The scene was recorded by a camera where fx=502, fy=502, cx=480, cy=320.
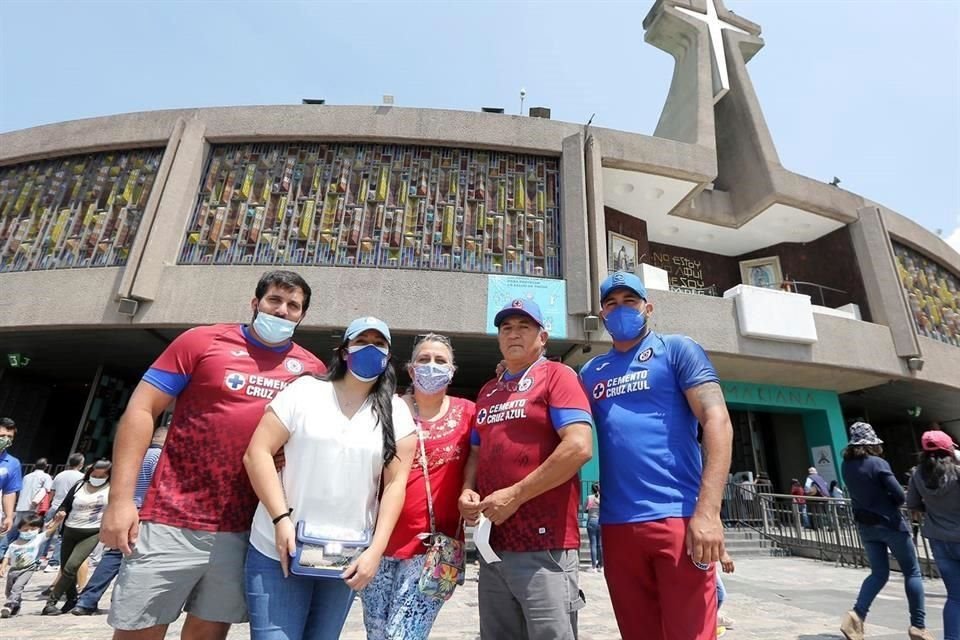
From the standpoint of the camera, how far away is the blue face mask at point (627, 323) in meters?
2.48

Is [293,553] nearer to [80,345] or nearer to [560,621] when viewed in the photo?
[560,621]

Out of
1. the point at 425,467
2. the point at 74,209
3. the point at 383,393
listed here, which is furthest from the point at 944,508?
the point at 74,209

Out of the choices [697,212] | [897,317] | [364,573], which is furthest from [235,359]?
[897,317]

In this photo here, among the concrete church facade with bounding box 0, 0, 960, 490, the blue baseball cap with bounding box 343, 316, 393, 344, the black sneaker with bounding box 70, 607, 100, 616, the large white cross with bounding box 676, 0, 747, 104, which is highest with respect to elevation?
the large white cross with bounding box 676, 0, 747, 104

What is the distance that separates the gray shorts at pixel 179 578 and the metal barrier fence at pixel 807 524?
9357 millimetres

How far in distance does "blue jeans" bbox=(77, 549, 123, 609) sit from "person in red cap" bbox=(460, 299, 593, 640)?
15.5 feet

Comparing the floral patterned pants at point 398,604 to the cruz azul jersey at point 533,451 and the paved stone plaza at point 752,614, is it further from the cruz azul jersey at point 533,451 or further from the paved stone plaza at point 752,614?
the paved stone plaza at point 752,614

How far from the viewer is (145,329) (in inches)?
468

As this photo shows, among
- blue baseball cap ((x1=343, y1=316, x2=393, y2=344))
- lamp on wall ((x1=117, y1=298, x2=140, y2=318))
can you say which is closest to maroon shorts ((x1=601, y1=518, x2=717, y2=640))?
blue baseball cap ((x1=343, y1=316, x2=393, y2=344))

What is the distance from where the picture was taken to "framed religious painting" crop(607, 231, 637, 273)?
14.9 meters

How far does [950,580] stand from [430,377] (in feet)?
13.8

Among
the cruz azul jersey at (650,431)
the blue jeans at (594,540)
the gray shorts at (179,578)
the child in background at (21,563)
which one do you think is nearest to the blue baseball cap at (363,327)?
the gray shorts at (179,578)

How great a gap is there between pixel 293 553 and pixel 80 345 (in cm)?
1555

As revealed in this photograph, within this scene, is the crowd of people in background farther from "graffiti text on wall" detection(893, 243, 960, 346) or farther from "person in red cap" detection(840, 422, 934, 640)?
"graffiti text on wall" detection(893, 243, 960, 346)
